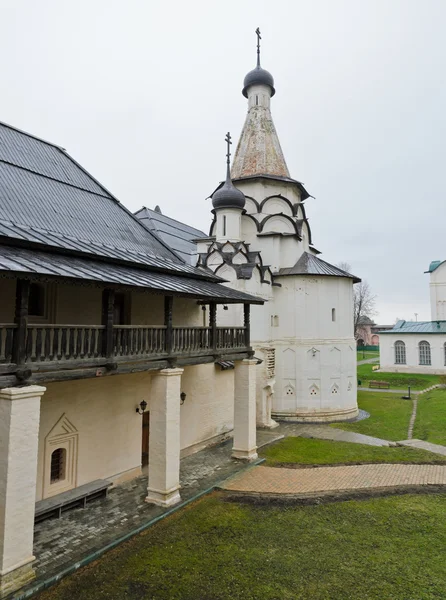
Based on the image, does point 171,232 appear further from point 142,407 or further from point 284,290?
point 142,407

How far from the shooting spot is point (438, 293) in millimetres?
40562

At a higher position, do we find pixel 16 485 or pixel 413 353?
pixel 413 353

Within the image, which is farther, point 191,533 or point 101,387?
point 101,387

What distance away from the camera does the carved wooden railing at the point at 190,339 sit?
10.2m

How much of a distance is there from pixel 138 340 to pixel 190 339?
176cm

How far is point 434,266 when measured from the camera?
136 feet

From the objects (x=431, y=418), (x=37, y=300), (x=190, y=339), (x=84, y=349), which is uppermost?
(x=37, y=300)

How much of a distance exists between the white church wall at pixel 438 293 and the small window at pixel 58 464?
39256 millimetres

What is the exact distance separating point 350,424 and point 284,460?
22.5 ft

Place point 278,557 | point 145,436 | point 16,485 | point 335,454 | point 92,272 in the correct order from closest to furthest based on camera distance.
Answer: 1. point 16,485
2. point 278,557
3. point 92,272
4. point 145,436
5. point 335,454

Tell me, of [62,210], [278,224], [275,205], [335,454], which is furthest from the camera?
[275,205]

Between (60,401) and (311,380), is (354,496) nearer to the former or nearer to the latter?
(60,401)

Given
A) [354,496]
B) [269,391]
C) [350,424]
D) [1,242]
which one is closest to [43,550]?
[1,242]

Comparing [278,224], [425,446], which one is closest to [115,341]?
[425,446]
